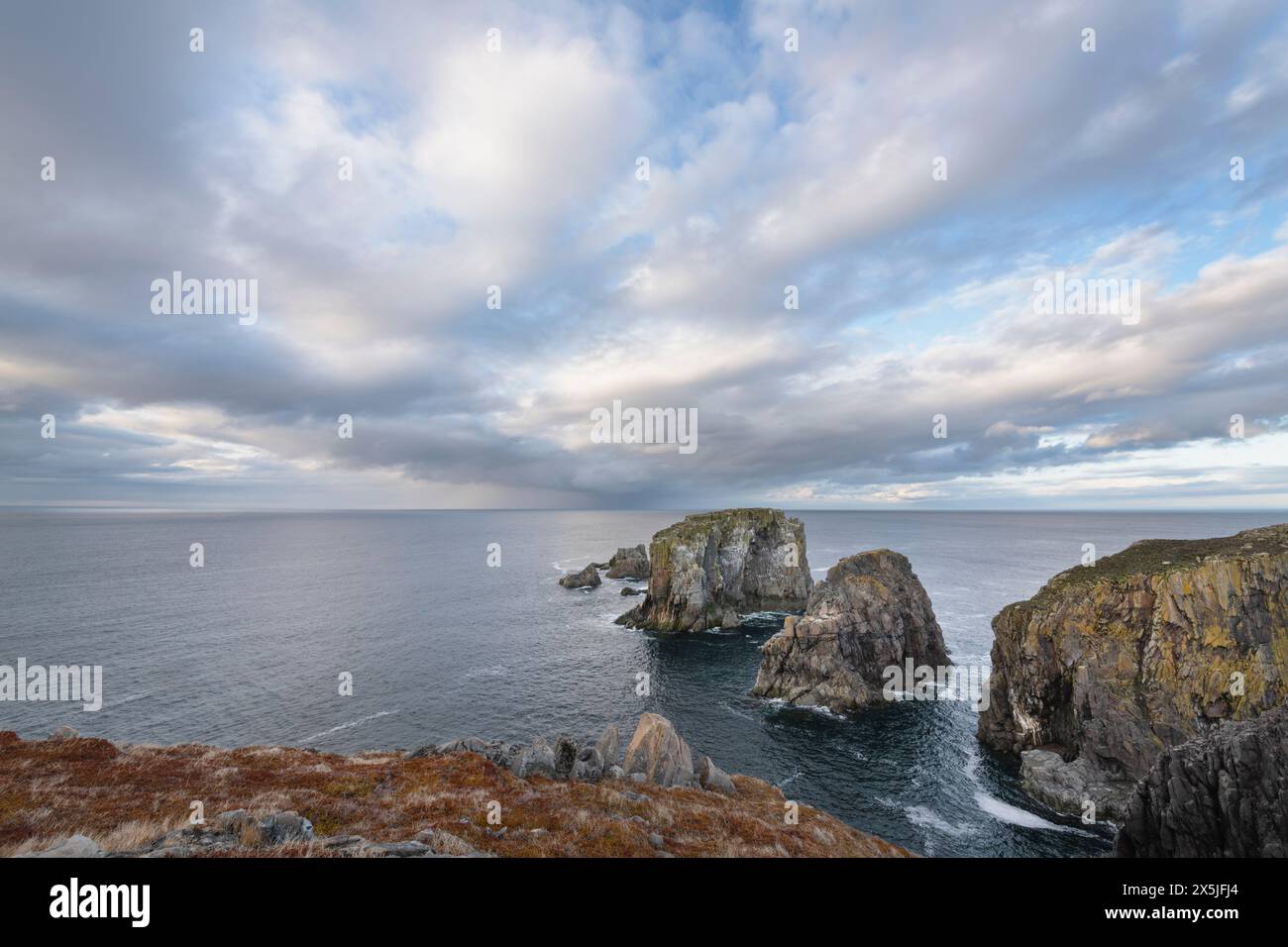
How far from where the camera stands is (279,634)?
81250mm

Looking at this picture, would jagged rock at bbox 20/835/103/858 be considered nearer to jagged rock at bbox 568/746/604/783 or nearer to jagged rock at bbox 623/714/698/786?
jagged rock at bbox 568/746/604/783

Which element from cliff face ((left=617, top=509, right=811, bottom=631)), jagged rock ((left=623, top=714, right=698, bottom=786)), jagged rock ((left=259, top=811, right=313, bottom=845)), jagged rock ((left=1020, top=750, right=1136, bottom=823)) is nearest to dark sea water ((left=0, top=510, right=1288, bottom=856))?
jagged rock ((left=1020, top=750, right=1136, bottom=823))

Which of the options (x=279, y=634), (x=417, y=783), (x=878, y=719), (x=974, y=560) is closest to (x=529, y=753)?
(x=417, y=783)

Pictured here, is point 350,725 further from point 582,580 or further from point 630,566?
point 630,566

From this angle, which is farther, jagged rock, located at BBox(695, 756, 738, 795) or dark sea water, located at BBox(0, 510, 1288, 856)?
dark sea water, located at BBox(0, 510, 1288, 856)

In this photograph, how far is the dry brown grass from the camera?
52.5 feet

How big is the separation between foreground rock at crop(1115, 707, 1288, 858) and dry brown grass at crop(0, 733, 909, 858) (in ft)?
44.0

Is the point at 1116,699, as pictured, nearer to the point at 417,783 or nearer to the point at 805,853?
the point at 805,853

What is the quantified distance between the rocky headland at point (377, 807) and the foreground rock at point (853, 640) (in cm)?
3320

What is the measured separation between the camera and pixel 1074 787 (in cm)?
4025
